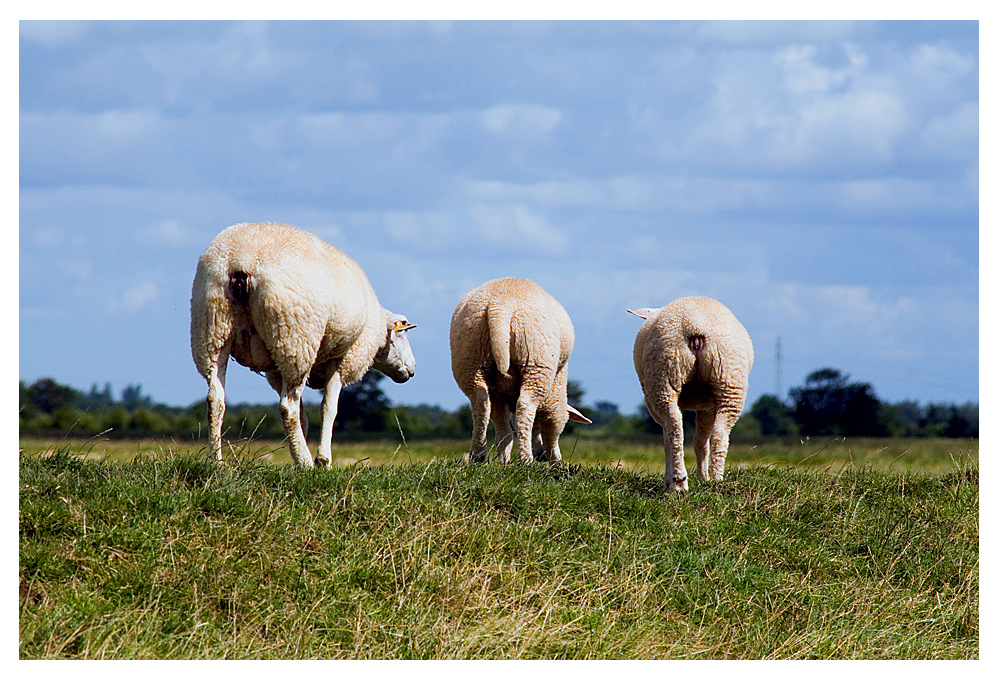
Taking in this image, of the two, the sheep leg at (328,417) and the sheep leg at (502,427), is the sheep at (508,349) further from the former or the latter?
the sheep leg at (328,417)

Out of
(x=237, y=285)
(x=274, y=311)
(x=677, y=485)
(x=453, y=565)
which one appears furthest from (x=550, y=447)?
(x=453, y=565)

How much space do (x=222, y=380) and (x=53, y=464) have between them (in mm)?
1505

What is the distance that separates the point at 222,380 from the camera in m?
8.59

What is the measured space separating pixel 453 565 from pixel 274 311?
2758 millimetres

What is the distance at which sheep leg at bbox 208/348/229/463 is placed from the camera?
845 cm

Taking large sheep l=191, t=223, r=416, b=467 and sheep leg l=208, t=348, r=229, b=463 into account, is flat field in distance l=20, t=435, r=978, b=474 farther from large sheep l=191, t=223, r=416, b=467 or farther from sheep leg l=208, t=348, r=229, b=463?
large sheep l=191, t=223, r=416, b=467

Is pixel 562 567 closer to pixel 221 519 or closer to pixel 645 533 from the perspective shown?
pixel 645 533

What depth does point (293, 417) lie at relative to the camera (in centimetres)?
890

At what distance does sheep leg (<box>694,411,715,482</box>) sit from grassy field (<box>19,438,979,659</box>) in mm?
520

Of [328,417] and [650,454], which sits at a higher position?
[328,417]

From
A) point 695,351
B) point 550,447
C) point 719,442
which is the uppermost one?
point 695,351

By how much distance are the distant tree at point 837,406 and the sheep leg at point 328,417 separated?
2056 centimetres

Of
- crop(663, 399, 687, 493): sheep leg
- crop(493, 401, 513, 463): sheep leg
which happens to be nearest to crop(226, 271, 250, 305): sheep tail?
crop(493, 401, 513, 463): sheep leg

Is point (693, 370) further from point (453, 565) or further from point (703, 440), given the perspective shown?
point (453, 565)
